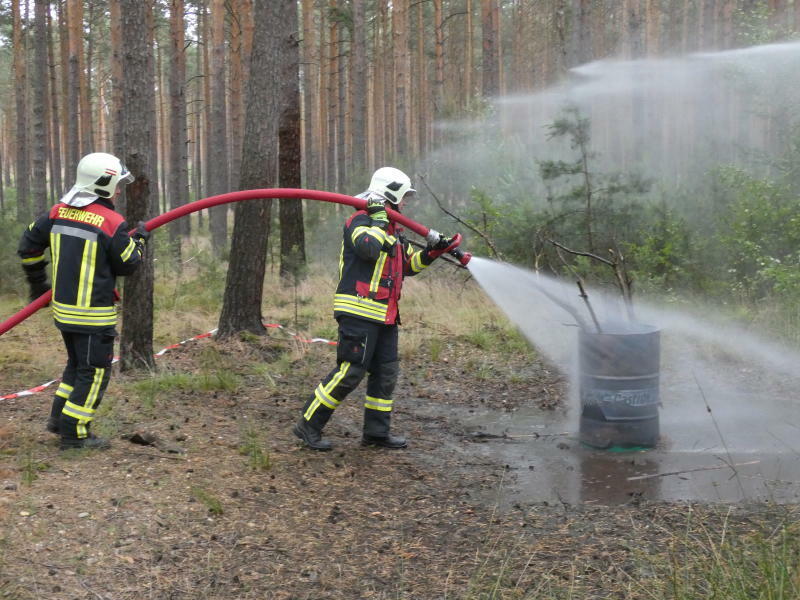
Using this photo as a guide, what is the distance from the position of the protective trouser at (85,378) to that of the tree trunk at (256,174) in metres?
3.56

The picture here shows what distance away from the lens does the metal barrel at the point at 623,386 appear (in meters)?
5.52

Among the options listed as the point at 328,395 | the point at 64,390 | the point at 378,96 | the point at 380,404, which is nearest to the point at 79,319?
the point at 64,390

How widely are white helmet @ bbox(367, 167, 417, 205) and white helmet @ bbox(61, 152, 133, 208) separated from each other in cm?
167

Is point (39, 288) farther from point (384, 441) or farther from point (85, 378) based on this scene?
point (384, 441)

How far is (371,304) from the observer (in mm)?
5438

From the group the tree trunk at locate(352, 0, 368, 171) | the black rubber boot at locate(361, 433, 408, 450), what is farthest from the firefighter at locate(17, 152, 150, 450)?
the tree trunk at locate(352, 0, 368, 171)

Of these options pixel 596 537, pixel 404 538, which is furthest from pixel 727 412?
pixel 404 538

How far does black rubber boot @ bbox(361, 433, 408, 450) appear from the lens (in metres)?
5.79

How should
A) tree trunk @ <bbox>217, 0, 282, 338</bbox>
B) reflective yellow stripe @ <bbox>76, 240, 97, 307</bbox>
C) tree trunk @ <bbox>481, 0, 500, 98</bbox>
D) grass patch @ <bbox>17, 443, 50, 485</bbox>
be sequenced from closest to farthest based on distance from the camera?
grass patch @ <bbox>17, 443, 50, 485</bbox>
reflective yellow stripe @ <bbox>76, 240, 97, 307</bbox>
tree trunk @ <bbox>217, 0, 282, 338</bbox>
tree trunk @ <bbox>481, 0, 500, 98</bbox>

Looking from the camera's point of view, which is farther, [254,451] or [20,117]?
[20,117]

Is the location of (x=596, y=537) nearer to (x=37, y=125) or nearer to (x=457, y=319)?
(x=457, y=319)

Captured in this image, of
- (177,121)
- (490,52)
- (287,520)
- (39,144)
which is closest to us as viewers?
(287,520)

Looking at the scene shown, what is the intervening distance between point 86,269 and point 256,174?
392 centimetres

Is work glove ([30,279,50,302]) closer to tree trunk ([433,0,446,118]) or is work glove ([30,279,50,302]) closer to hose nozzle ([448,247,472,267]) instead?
hose nozzle ([448,247,472,267])
